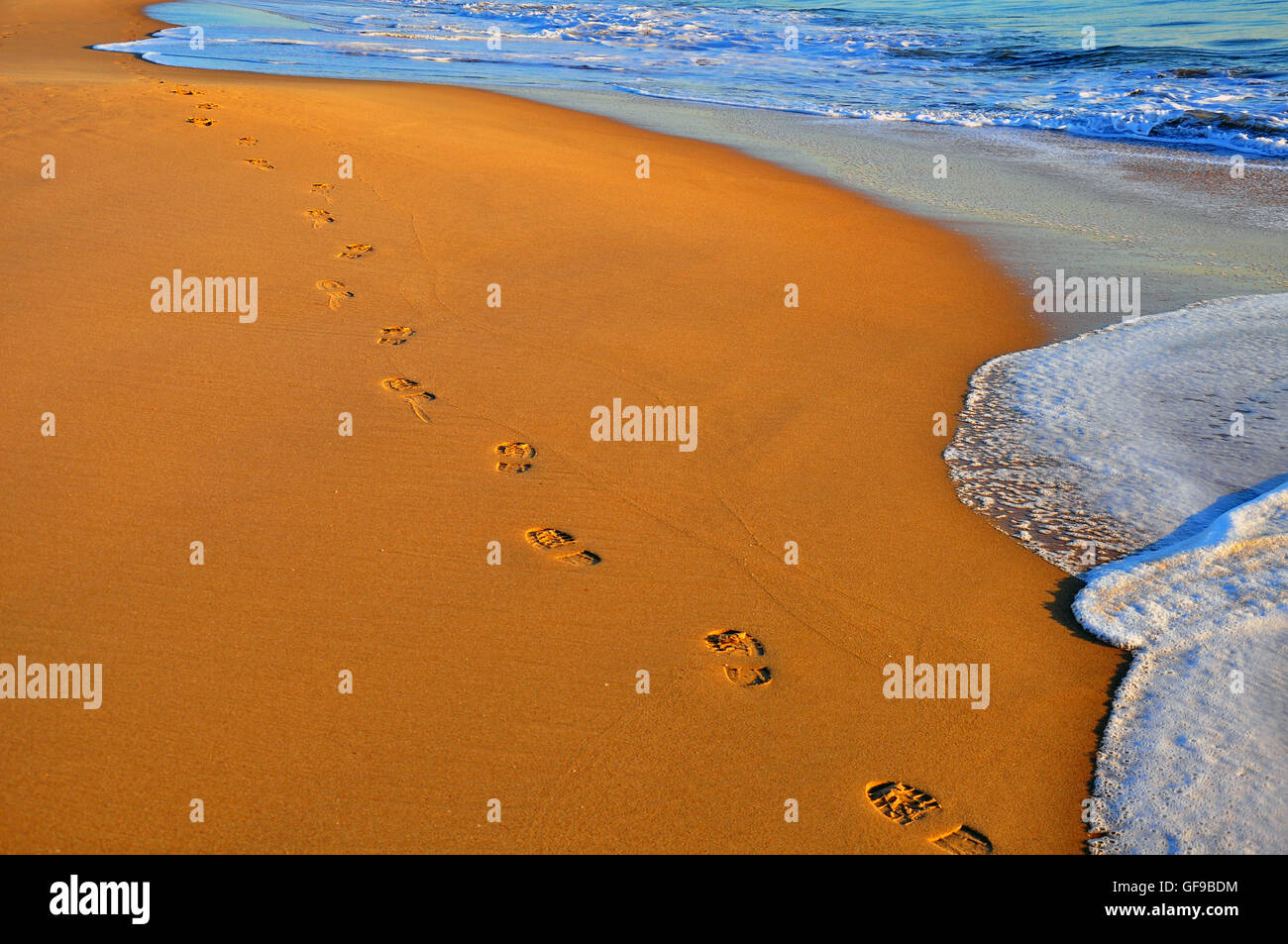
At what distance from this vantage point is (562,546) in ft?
11.0

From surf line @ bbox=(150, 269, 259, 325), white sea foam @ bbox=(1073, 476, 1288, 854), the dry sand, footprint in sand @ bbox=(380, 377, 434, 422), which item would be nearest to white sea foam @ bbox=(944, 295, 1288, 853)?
white sea foam @ bbox=(1073, 476, 1288, 854)

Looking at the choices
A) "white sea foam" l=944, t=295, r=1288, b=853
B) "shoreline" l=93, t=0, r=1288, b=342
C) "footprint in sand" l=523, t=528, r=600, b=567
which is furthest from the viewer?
"shoreline" l=93, t=0, r=1288, b=342

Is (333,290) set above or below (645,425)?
above

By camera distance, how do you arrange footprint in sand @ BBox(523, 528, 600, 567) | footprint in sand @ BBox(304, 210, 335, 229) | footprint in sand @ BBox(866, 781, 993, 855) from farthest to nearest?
footprint in sand @ BBox(304, 210, 335, 229) < footprint in sand @ BBox(523, 528, 600, 567) < footprint in sand @ BBox(866, 781, 993, 855)

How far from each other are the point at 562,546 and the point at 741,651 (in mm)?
786

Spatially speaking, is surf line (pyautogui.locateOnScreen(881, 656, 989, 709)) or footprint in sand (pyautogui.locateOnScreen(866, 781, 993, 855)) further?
surf line (pyautogui.locateOnScreen(881, 656, 989, 709))

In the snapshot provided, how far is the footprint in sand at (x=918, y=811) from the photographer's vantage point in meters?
2.33

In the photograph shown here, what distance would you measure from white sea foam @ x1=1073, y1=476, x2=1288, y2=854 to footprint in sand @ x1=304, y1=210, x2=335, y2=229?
16.4ft

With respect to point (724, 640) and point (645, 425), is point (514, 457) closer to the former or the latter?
point (645, 425)

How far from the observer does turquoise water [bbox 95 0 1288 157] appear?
12.3m

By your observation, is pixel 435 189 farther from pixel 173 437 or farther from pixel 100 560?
pixel 100 560

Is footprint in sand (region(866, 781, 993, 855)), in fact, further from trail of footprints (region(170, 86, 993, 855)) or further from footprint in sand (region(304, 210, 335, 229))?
footprint in sand (region(304, 210, 335, 229))

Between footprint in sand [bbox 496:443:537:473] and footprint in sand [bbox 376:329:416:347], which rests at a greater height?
footprint in sand [bbox 376:329:416:347]

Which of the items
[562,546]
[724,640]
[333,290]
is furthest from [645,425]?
[333,290]
